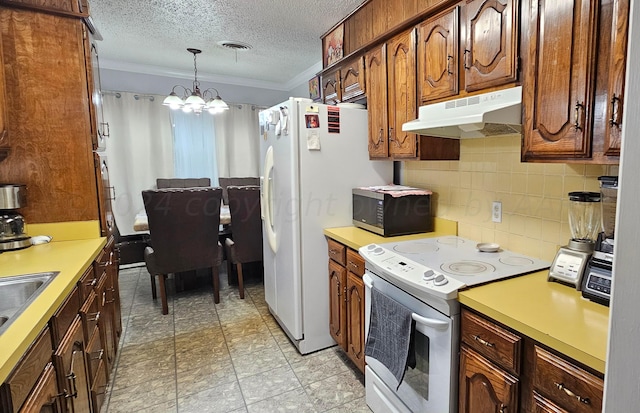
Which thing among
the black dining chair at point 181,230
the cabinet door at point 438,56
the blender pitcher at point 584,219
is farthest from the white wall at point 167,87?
the blender pitcher at point 584,219

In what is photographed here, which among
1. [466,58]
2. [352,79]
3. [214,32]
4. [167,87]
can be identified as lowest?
[466,58]

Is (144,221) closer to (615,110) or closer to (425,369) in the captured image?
(425,369)

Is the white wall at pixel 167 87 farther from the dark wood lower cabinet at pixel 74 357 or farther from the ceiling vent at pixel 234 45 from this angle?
the dark wood lower cabinet at pixel 74 357

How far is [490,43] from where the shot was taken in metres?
1.48

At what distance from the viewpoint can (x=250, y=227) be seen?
11.2 feet

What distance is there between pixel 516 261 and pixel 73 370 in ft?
6.16

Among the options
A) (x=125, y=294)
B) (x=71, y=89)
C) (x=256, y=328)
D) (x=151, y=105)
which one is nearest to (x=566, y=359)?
(x=256, y=328)

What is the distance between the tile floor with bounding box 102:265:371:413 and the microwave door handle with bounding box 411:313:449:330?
825mm

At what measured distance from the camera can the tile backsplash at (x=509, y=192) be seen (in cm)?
153

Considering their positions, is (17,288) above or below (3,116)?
below

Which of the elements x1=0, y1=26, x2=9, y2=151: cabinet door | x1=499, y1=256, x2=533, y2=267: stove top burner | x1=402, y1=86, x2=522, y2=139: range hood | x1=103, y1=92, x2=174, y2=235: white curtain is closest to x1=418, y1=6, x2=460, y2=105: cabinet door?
x1=402, y1=86, x2=522, y2=139: range hood

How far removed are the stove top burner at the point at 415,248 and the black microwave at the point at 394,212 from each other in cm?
23

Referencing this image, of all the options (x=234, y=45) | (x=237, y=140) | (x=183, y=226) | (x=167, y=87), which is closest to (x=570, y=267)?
(x=183, y=226)

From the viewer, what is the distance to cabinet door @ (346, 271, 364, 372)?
203cm
